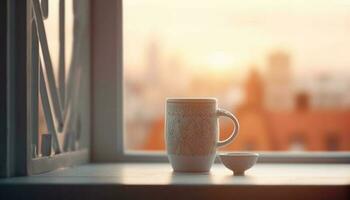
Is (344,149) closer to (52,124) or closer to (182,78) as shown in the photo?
(182,78)

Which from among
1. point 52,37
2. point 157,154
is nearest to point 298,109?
point 157,154

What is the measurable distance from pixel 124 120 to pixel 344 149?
1.91 ft

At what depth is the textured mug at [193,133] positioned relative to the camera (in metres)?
1.18

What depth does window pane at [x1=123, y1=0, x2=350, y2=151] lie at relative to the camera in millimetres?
1627

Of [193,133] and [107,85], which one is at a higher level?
[107,85]

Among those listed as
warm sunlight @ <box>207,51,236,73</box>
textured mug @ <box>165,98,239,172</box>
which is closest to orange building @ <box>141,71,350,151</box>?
warm sunlight @ <box>207,51,236,73</box>

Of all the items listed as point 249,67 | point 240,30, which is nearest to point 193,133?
point 240,30

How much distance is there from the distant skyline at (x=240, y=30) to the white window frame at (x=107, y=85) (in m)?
0.06

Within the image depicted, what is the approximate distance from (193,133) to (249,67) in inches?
27.2

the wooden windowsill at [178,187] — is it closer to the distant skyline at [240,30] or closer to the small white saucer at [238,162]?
the small white saucer at [238,162]

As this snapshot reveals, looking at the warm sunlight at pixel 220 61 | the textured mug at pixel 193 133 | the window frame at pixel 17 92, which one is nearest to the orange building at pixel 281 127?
the warm sunlight at pixel 220 61

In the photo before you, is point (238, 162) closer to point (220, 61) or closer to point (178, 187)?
point (178, 187)

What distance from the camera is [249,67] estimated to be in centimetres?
183

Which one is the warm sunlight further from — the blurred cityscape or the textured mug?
the textured mug
